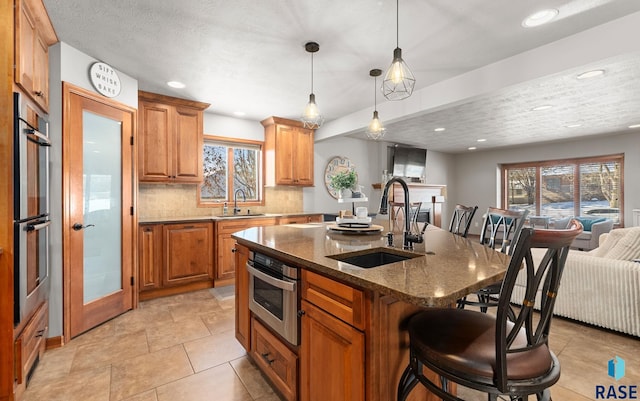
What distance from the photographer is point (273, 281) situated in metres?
1.62

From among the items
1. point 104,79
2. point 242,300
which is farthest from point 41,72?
point 242,300

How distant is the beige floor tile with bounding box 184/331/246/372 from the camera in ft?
7.08

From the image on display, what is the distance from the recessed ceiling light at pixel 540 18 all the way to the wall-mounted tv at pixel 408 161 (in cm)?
453

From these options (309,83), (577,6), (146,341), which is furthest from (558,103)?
(146,341)

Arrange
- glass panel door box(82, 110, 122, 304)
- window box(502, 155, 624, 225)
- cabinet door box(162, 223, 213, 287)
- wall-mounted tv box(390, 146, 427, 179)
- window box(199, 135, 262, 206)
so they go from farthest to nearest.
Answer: wall-mounted tv box(390, 146, 427, 179) < window box(502, 155, 624, 225) < window box(199, 135, 262, 206) < cabinet door box(162, 223, 213, 287) < glass panel door box(82, 110, 122, 304)

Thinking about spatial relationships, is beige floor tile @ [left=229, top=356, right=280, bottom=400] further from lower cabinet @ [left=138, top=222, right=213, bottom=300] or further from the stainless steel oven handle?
lower cabinet @ [left=138, top=222, right=213, bottom=300]

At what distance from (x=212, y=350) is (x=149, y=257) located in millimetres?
1680

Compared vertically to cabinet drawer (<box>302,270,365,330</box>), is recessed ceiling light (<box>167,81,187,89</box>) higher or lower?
higher

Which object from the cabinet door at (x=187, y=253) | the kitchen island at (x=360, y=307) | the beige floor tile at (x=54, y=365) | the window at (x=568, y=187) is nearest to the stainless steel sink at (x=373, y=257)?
the kitchen island at (x=360, y=307)

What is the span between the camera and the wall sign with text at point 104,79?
8.93 ft

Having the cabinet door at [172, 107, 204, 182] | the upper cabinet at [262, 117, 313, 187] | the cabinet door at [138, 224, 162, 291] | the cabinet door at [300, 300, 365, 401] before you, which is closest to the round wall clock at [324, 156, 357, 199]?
the upper cabinet at [262, 117, 313, 187]

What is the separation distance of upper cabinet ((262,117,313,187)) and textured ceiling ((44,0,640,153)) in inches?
26.2

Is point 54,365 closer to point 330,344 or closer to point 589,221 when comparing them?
point 330,344

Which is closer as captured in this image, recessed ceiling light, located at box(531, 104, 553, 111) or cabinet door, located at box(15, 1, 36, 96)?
cabinet door, located at box(15, 1, 36, 96)
